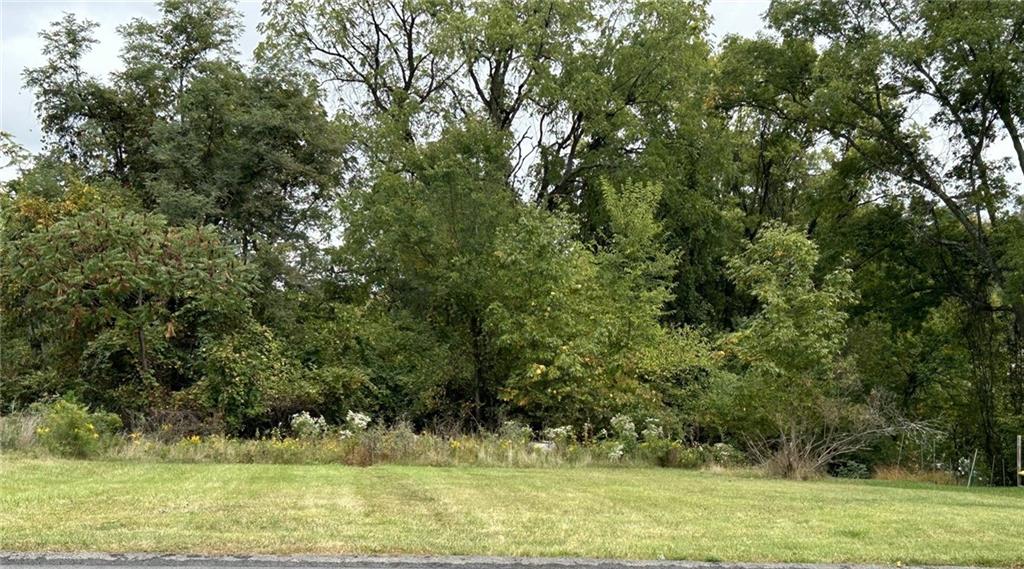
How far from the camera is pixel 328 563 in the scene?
575cm

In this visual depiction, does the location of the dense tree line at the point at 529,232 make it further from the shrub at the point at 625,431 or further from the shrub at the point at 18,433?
the shrub at the point at 18,433

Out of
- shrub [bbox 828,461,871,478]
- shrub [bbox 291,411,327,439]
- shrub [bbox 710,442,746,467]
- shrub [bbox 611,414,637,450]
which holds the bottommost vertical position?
shrub [bbox 291,411,327,439]

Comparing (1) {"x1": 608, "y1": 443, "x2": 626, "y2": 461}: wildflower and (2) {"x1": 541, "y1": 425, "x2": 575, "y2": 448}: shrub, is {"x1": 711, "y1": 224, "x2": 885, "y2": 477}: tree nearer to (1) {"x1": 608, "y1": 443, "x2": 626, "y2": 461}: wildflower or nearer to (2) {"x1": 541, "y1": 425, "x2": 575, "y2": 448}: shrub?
(1) {"x1": 608, "y1": 443, "x2": 626, "y2": 461}: wildflower

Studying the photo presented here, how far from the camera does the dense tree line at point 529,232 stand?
1948 cm

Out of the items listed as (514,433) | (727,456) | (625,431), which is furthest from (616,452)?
(727,456)

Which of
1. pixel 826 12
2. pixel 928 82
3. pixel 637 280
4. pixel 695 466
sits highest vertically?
pixel 826 12

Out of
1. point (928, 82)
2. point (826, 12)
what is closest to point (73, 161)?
point (826, 12)

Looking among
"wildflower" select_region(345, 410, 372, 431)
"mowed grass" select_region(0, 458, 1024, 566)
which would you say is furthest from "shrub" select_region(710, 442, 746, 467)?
"wildflower" select_region(345, 410, 372, 431)

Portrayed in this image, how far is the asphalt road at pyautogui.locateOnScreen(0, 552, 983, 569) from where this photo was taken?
5590 mm

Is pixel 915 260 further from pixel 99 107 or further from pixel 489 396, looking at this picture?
pixel 99 107

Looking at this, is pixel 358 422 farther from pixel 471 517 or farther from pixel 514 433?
pixel 471 517

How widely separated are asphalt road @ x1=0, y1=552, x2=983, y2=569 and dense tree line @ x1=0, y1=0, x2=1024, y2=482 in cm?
1061

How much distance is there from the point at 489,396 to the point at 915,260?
585 inches

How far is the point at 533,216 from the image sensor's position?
22125mm
